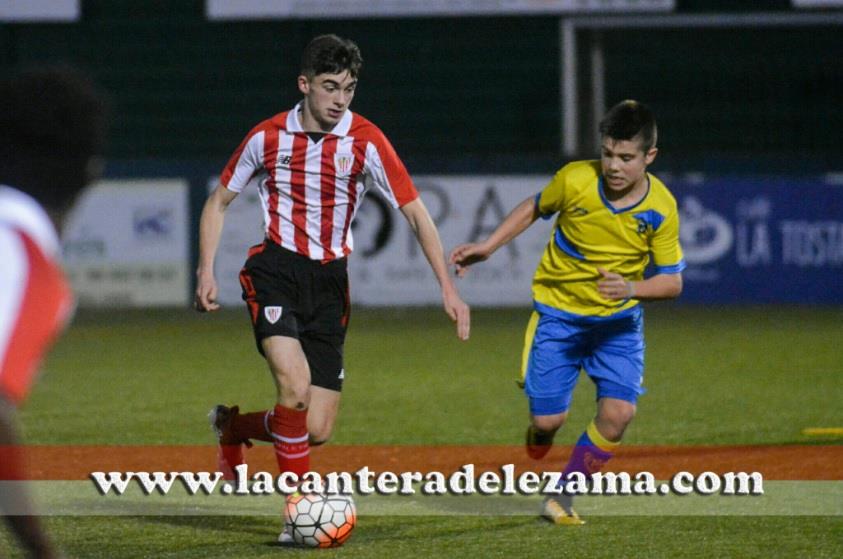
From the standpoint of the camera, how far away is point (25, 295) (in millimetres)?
2439

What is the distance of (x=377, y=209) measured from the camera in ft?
59.5

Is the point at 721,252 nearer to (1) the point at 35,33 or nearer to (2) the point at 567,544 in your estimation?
(1) the point at 35,33

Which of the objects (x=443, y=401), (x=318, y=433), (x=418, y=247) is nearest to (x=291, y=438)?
(x=318, y=433)

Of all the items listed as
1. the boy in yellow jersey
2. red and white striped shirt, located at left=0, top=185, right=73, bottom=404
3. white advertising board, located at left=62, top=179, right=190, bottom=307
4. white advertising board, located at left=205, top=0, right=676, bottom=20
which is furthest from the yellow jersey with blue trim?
white advertising board, located at left=205, top=0, right=676, bottom=20

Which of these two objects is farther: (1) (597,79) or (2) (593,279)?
(1) (597,79)

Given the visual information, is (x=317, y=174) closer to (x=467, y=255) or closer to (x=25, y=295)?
(x=467, y=255)

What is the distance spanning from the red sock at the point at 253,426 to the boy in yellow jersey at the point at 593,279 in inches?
44.2

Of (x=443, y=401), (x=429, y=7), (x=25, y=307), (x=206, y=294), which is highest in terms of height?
(x=25, y=307)

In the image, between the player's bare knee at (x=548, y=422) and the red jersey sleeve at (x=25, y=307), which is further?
the player's bare knee at (x=548, y=422)

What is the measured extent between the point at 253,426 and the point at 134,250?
12.0 meters

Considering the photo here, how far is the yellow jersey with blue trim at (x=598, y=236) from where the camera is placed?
6250 mm

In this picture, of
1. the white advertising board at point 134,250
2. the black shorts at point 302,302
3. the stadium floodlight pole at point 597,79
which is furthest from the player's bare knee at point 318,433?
the stadium floodlight pole at point 597,79

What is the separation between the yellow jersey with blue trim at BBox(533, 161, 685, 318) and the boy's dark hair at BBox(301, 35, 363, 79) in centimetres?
102

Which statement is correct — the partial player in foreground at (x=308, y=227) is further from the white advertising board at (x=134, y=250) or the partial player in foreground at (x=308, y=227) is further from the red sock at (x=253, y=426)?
the white advertising board at (x=134, y=250)
